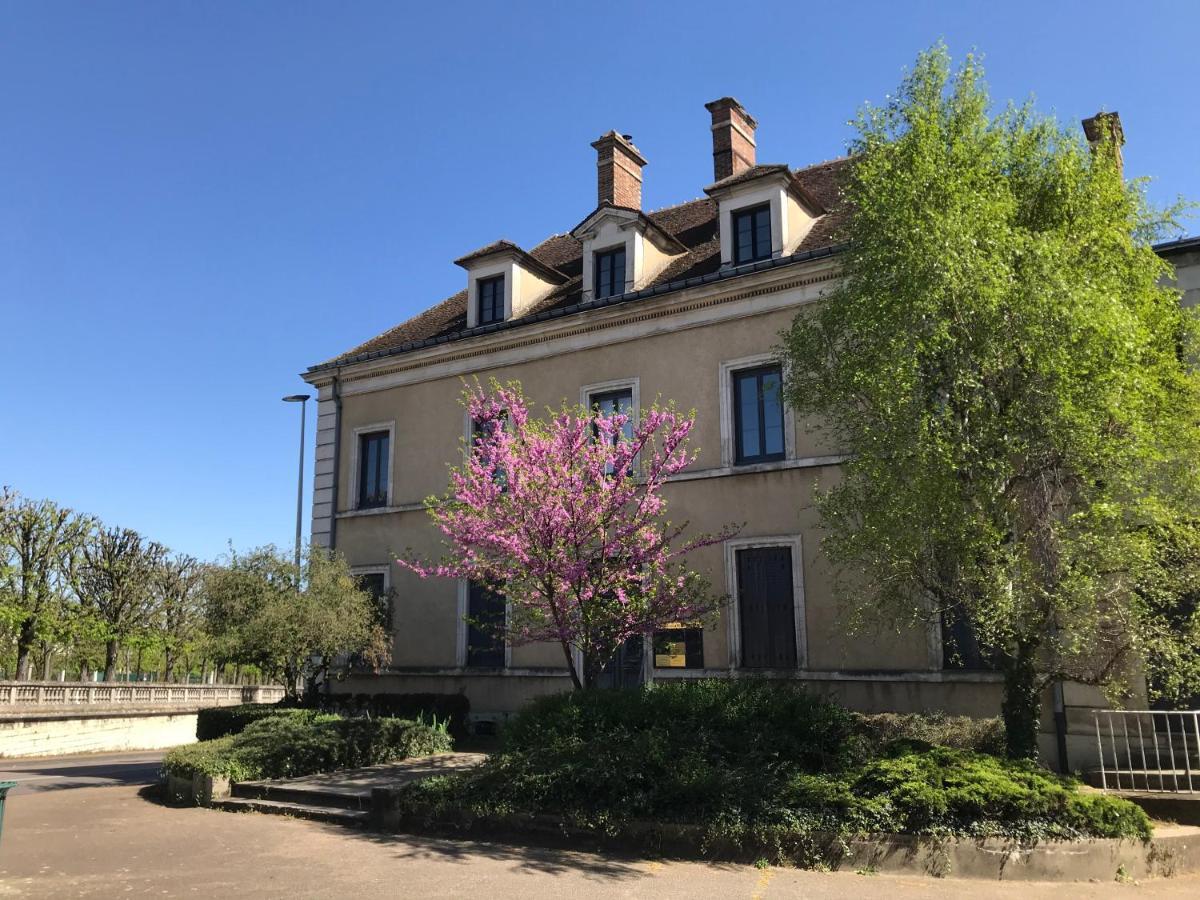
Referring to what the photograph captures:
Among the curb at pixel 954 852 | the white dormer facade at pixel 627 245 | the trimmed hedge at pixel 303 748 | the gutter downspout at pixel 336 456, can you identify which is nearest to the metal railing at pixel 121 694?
the gutter downspout at pixel 336 456

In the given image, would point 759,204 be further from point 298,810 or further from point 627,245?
point 298,810

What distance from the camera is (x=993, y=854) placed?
8195 mm

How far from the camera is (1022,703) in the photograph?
10305 millimetres

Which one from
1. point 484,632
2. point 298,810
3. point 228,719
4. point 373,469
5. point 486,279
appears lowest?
point 298,810

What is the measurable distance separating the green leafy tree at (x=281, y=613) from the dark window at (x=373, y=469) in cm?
318

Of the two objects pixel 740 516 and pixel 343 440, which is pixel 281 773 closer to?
pixel 740 516

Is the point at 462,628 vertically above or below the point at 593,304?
below

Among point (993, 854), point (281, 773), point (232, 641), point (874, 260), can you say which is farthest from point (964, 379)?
point (232, 641)

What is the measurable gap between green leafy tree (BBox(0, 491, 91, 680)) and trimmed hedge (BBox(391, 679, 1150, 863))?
99.9 ft

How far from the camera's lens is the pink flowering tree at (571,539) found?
43.4 ft

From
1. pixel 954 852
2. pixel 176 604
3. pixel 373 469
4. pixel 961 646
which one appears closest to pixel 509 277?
pixel 373 469

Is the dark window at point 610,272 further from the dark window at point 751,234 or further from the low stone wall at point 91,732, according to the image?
the low stone wall at point 91,732

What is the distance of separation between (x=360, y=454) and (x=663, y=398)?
810 centimetres

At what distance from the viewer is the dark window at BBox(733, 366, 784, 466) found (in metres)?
16.5
